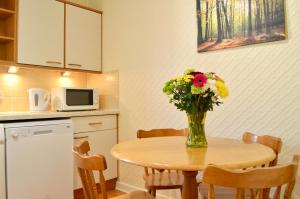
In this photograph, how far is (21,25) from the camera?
8.36 feet

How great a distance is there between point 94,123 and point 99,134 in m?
0.14

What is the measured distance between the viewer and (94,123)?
2.88m

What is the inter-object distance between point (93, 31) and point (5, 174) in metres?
1.86

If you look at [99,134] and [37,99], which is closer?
[37,99]

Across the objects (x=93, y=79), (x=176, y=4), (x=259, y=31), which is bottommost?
(x=93, y=79)

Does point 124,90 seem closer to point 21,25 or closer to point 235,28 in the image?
point 21,25

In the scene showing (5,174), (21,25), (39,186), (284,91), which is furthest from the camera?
(21,25)

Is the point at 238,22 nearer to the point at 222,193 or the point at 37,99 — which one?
the point at 222,193

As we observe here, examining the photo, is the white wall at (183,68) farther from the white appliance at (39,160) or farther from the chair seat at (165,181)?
the white appliance at (39,160)

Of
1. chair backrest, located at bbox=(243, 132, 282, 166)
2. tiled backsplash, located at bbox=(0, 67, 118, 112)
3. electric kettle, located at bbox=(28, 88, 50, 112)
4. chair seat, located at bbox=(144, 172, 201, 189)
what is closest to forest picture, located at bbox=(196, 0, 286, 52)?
chair backrest, located at bbox=(243, 132, 282, 166)

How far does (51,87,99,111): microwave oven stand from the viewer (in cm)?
282

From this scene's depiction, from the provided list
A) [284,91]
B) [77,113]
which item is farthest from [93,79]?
[284,91]

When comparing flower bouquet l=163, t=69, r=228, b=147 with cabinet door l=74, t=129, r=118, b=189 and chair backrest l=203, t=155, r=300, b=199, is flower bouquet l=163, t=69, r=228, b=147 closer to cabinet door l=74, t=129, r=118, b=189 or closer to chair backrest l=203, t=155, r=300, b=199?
chair backrest l=203, t=155, r=300, b=199

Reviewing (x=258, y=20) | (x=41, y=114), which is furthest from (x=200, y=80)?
(x=41, y=114)
